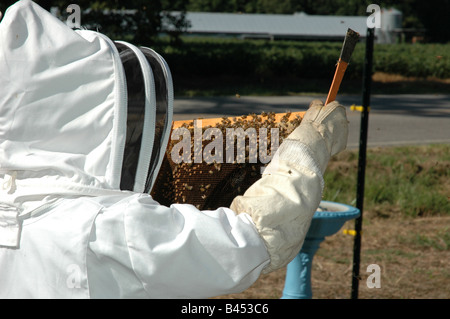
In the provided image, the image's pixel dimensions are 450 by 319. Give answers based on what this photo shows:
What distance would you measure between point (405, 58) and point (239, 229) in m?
19.5

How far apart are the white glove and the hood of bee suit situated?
43 centimetres

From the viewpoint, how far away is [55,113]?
62.4 inches

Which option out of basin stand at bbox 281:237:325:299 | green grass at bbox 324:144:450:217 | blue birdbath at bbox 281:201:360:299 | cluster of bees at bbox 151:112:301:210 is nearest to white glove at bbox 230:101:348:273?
cluster of bees at bbox 151:112:301:210

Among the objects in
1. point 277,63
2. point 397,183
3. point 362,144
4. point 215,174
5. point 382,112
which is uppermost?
point 277,63

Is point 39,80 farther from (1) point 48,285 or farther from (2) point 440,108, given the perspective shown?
(2) point 440,108

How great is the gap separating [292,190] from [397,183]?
5.05 metres

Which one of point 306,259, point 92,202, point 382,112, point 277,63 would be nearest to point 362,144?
point 306,259

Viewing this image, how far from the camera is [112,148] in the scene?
1.59 metres

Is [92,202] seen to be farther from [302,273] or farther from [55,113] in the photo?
[302,273]

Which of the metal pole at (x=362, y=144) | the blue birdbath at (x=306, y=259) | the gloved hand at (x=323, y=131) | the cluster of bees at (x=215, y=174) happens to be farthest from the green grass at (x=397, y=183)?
the gloved hand at (x=323, y=131)

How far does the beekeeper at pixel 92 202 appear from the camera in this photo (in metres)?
1.55

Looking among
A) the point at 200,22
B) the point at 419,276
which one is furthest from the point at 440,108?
the point at 200,22

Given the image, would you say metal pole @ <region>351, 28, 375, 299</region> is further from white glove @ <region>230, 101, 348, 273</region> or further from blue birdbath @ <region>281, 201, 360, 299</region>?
white glove @ <region>230, 101, 348, 273</region>

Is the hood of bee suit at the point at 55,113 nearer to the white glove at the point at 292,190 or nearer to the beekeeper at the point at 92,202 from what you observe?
the beekeeper at the point at 92,202
